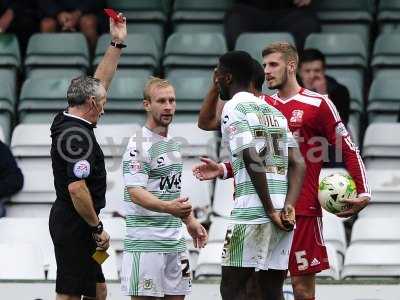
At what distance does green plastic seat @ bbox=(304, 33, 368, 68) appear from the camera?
13125mm

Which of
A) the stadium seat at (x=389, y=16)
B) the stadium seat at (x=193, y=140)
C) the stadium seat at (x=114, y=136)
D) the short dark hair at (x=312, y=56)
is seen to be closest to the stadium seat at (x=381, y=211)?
the short dark hair at (x=312, y=56)

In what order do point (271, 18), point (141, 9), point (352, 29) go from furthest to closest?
point (141, 9) < point (352, 29) < point (271, 18)

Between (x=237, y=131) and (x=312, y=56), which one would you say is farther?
(x=312, y=56)

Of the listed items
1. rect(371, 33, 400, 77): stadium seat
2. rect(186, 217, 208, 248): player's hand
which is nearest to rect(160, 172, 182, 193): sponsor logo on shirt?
rect(186, 217, 208, 248): player's hand

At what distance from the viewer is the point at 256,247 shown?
7.93 metres

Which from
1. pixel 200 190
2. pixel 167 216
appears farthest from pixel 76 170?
pixel 200 190

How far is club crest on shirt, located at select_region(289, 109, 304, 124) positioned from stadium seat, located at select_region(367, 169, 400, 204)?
2897 millimetres

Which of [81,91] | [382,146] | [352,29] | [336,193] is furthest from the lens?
[352,29]

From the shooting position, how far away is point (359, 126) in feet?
42.2

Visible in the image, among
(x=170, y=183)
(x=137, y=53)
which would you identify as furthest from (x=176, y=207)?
(x=137, y=53)

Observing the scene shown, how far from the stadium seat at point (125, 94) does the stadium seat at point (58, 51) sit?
0.54 m

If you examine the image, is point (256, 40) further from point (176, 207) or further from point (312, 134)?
point (176, 207)

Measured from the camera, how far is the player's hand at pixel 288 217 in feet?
26.0

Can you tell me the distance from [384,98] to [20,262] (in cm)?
420
